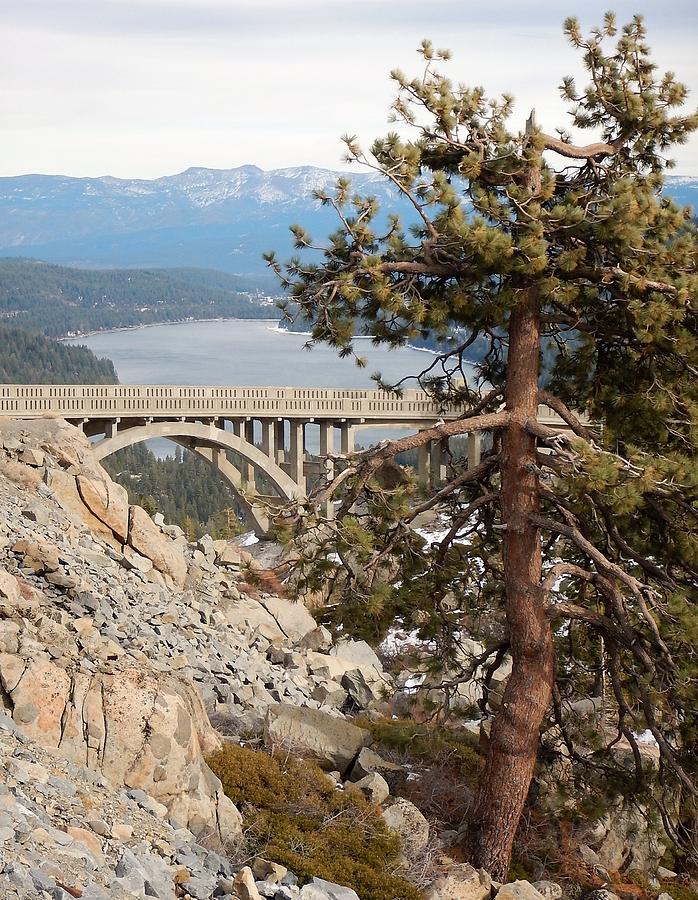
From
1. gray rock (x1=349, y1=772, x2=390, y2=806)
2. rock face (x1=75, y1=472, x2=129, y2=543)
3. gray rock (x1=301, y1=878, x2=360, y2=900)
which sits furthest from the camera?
rock face (x1=75, y1=472, x2=129, y2=543)

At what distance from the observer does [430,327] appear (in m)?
10.9

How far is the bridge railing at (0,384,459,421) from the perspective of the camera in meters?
37.5

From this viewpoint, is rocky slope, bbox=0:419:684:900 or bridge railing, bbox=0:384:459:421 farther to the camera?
bridge railing, bbox=0:384:459:421

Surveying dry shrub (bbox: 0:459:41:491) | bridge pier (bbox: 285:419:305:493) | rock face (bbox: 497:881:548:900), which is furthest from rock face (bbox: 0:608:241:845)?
bridge pier (bbox: 285:419:305:493)

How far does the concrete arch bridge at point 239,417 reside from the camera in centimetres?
3847

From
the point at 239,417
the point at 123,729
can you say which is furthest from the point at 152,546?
the point at 239,417

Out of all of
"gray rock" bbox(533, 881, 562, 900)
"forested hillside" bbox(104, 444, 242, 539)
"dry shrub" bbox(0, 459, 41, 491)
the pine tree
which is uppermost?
the pine tree

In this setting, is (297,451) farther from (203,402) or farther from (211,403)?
(203,402)

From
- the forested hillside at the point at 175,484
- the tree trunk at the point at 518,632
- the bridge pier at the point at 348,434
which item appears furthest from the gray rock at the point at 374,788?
the forested hillside at the point at 175,484

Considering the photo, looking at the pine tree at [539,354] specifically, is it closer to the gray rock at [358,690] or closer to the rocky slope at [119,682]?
the rocky slope at [119,682]

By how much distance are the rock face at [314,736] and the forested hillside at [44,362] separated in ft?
453

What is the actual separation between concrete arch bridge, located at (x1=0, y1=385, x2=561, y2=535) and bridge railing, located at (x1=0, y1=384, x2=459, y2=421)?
36mm

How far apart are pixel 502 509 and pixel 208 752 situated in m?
3.79

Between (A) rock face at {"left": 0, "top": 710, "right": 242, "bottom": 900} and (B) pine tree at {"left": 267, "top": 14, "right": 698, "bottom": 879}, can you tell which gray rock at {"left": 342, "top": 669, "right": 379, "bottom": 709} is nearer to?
(B) pine tree at {"left": 267, "top": 14, "right": 698, "bottom": 879}
